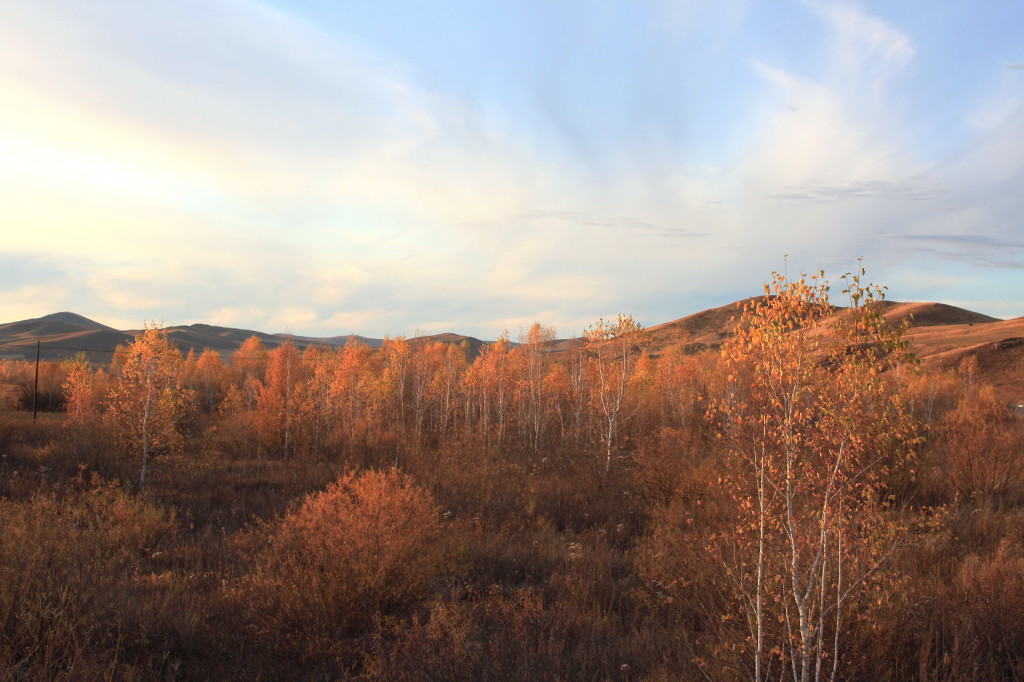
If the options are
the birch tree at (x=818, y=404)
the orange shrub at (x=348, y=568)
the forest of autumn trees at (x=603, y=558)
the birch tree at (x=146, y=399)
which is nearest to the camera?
the birch tree at (x=818, y=404)

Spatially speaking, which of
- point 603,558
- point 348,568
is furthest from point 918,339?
point 348,568

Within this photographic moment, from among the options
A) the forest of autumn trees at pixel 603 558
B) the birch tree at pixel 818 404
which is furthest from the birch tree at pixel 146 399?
the birch tree at pixel 818 404

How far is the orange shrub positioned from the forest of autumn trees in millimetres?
43

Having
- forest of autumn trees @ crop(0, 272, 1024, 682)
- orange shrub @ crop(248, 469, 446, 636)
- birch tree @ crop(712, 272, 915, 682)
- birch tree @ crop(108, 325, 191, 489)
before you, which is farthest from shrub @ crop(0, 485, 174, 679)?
birch tree @ crop(108, 325, 191, 489)

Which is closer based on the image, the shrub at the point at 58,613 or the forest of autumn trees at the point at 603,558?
the forest of autumn trees at the point at 603,558

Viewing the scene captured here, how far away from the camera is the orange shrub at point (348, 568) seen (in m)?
8.05

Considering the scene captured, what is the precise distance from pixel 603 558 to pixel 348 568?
219 inches

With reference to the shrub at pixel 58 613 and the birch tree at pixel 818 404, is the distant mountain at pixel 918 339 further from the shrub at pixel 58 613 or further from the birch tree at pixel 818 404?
the shrub at pixel 58 613

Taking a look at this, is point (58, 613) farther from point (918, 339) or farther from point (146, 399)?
point (918, 339)

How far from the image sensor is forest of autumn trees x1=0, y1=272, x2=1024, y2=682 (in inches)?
218

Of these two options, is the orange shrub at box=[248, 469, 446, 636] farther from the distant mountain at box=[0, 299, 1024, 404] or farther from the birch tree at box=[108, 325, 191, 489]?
the birch tree at box=[108, 325, 191, 489]

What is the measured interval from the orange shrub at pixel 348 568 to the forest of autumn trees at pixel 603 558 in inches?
1.7

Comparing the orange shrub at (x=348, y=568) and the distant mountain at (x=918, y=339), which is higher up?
the distant mountain at (x=918, y=339)

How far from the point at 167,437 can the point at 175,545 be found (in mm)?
10099
